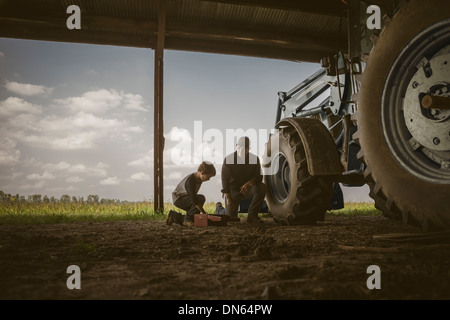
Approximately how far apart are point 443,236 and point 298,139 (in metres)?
2.38

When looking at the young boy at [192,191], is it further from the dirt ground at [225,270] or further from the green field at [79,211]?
the dirt ground at [225,270]

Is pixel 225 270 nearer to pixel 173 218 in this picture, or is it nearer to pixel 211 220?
pixel 211 220

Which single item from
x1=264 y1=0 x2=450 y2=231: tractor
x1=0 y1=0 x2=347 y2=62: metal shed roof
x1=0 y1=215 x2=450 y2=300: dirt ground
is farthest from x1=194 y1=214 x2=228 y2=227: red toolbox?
x1=0 y1=0 x2=347 y2=62: metal shed roof

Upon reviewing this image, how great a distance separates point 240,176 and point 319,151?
2.06m

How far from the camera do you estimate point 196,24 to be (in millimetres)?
7398

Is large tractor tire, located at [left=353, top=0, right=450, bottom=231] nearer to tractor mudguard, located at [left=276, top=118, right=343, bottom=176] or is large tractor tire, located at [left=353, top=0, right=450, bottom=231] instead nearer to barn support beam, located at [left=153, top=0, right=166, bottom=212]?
tractor mudguard, located at [left=276, top=118, right=343, bottom=176]

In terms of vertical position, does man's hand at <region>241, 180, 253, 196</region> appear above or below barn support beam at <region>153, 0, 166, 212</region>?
below

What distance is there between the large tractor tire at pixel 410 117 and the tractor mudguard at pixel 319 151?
1072 mm

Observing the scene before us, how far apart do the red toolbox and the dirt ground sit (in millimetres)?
1690

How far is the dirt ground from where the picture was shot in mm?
1536

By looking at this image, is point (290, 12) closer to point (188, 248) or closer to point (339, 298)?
point (188, 248)

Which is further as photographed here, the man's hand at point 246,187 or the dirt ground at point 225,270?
the man's hand at point 246,187

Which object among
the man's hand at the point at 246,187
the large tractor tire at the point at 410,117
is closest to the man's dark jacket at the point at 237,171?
the man's hand at the point at 246,187

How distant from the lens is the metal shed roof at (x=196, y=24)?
22.4 ft
